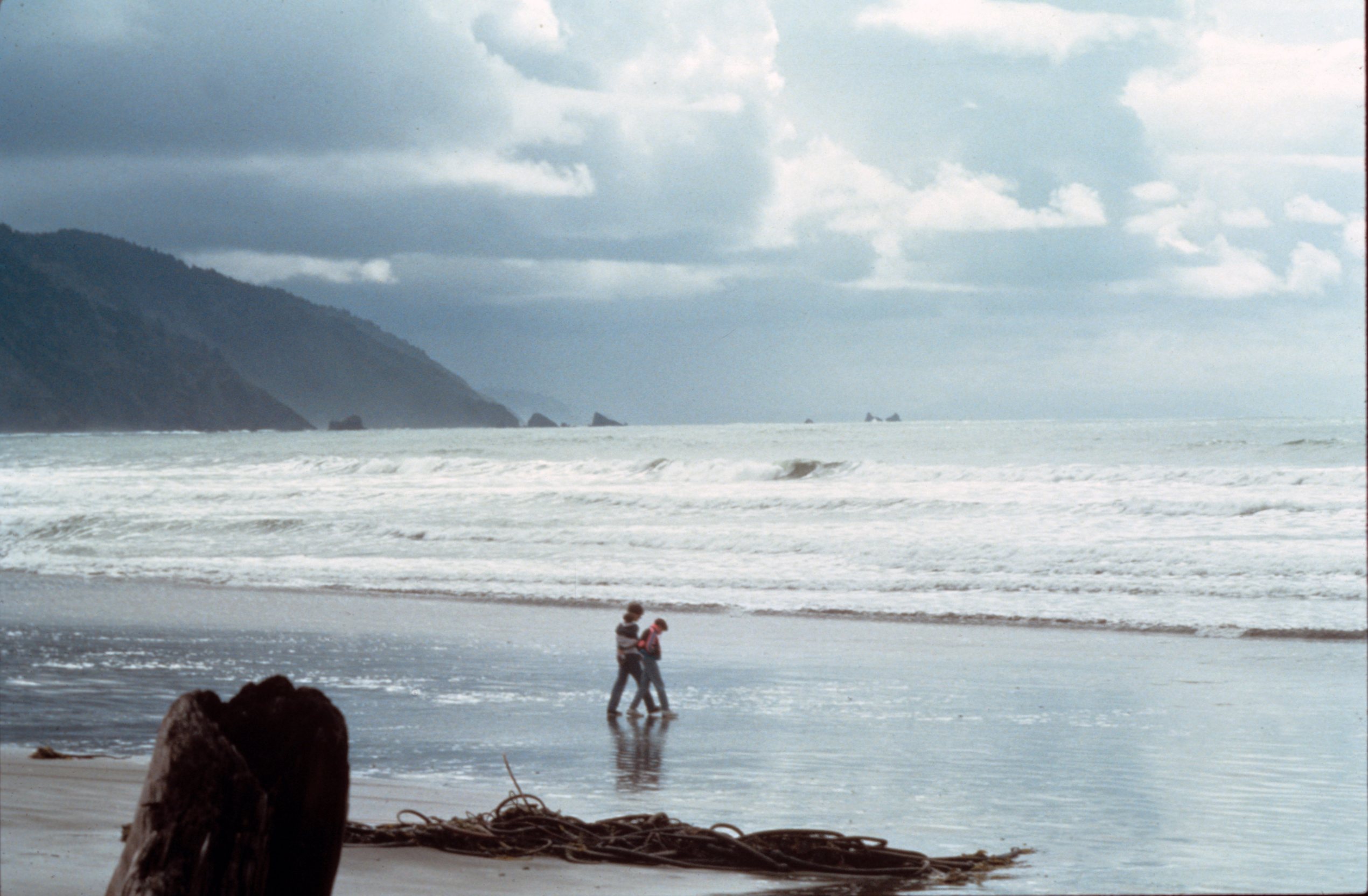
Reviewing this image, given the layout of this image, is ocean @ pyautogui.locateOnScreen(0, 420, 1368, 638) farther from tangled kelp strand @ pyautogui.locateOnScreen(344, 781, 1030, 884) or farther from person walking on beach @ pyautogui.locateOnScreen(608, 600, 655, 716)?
tangled kelp strand @ pyautogui.locateOnScreen(344, 781, 1030, 884)

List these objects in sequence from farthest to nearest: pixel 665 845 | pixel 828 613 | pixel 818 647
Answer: pixel 828 613, pixel 818 647, pixel 665 845

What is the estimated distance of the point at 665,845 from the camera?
20.2 feet

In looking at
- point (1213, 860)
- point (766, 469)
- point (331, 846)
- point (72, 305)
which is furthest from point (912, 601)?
point (72, 305)

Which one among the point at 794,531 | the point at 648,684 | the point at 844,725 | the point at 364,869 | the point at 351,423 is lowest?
the point at 364,869

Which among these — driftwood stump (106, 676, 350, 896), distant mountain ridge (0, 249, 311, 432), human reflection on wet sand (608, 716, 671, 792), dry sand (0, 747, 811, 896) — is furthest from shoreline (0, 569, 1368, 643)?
distant mountain ridge (0, 249, 311, 432)

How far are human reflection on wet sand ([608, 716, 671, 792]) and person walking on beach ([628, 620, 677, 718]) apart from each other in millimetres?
126

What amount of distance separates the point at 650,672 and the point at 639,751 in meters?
1.41

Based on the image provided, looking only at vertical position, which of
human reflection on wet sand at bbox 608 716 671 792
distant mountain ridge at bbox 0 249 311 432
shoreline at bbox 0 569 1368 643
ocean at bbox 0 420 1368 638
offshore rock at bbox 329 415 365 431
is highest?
distant mountain ridge at bbox 0 249 311 432

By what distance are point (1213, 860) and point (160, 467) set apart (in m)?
63.2

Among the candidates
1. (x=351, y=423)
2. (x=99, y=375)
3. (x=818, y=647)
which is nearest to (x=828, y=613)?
(x=818, y=647)

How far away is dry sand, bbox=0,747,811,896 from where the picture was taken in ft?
18.4

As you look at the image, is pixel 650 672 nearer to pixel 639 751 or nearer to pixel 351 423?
pixel 639 751

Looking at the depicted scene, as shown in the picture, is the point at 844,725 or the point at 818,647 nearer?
the point at 844,725

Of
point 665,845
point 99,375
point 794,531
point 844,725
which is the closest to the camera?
point 665,845
